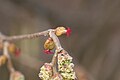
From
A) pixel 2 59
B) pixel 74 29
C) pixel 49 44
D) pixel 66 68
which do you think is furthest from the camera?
pixel 74 29

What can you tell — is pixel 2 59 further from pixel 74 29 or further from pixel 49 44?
pixel 74 29

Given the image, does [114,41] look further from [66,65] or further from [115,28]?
[66,65]

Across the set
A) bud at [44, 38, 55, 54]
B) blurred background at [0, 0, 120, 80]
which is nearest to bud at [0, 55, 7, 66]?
bud at [44, 38, 55, 54]

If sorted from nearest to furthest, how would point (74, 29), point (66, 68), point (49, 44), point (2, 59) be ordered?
point (66, 68) → point (49, 44) → point (2, 59) → point (74, 29)

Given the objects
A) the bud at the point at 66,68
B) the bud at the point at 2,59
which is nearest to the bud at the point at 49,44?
the bud at the point at 66,68

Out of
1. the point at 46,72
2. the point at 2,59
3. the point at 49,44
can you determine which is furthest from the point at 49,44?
the point at 2,59

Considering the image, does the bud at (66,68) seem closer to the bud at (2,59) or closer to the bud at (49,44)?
the bud at (49,44)

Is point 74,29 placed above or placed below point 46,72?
above

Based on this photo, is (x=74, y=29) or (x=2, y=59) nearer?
(x=2, y=59)

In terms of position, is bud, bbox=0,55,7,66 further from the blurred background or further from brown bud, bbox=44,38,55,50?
the blurred background
